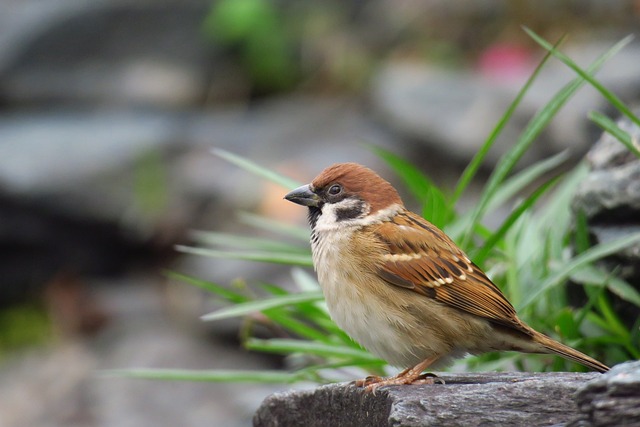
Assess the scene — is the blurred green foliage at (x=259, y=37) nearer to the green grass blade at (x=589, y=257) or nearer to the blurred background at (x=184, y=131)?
the blurred background at (x=184, y=131)

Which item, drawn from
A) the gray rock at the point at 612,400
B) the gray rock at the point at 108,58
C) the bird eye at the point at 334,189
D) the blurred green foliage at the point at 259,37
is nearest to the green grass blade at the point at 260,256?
the bird eye at the point at 334,189

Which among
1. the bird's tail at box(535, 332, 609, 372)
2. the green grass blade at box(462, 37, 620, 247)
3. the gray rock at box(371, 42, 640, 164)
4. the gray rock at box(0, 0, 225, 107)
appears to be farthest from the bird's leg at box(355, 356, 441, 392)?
the gray rock at box(0, 0, 225, 107)

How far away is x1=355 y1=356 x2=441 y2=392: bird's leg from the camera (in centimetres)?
301

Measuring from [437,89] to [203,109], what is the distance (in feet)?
8.20

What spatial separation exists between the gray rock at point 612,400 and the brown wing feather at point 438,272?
44.6 inches

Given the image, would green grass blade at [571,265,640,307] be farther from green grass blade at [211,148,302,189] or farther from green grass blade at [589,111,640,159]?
green grass blade at [211,148,302,189]

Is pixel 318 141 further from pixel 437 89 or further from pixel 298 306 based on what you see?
pixel 298 306

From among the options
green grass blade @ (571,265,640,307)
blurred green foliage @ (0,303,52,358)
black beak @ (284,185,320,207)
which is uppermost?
black beak @ (284,185,320,207)

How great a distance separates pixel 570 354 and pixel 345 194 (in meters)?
1.06

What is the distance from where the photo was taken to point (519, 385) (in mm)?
2631

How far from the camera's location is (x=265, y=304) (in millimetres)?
3686

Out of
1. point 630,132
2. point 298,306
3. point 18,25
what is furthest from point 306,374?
point 18,25

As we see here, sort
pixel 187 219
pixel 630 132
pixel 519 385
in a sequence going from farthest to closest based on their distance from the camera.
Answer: pixel 187 219, pixel 630 132, pixel 519 385

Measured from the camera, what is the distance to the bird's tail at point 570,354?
308cm
